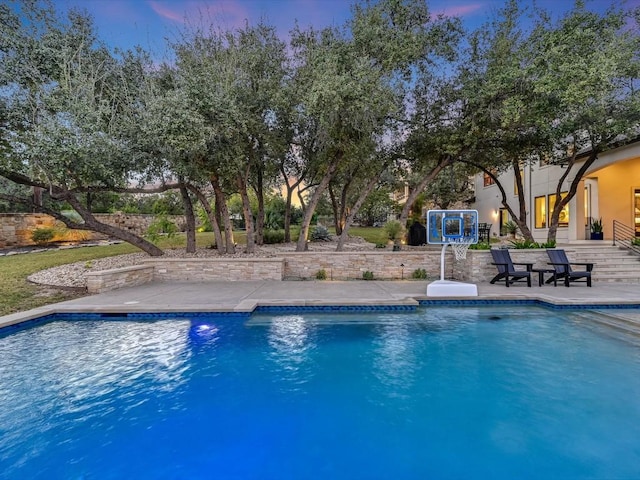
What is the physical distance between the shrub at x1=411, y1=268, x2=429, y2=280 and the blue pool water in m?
4.36

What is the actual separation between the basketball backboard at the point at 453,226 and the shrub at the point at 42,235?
58.0ft

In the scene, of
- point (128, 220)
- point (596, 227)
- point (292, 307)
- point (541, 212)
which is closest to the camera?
point (292, 307)

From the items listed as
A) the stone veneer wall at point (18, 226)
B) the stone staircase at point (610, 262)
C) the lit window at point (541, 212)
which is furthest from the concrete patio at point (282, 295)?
the stone veneer wall at point (18, 226)

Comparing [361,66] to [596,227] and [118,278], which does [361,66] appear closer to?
[118,278]

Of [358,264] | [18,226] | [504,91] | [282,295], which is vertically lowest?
[282,295]

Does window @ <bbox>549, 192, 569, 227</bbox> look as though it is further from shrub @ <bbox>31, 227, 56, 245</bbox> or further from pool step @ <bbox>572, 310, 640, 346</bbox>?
shrub @ <bbox>31, 227, 56, 245</bbox>

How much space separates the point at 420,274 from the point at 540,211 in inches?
457

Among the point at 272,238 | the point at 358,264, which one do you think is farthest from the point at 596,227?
the point at 272,238

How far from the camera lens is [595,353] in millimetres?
5555

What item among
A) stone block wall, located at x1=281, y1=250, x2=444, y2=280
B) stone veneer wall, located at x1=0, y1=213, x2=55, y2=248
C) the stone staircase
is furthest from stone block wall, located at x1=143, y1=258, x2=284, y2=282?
stone veneer wall, located at x1=0, y1=213, x2=55, y2=248

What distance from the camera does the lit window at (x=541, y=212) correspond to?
1800 centimetres

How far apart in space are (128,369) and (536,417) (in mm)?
5394

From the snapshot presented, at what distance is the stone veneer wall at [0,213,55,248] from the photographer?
1584 cm

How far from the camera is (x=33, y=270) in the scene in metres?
10.8
